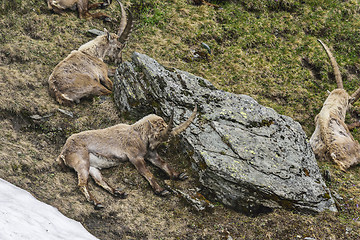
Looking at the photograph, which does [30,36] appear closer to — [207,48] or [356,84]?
[207,48]

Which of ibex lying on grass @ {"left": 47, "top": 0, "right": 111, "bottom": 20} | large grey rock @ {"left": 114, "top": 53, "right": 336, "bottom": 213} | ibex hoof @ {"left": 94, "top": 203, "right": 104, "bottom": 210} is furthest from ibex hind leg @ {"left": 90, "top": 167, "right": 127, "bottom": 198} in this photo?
ibex lying on grass @ {"left": 47, "top": 0, "right": 111, "bottom": 20}

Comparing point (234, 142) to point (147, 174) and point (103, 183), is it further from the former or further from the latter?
point (103, 183)

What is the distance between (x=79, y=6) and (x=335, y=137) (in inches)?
441

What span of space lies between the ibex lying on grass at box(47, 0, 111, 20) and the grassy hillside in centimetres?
34

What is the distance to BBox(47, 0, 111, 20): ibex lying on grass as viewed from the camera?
13.7m

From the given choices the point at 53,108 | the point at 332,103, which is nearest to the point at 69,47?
the point at 53,108

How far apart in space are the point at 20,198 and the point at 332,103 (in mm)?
11053

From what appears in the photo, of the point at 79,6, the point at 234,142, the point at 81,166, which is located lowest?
the point at 81,166

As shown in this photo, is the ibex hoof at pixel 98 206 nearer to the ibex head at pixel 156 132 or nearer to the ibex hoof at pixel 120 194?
the ibex hoof at pixel 120 194

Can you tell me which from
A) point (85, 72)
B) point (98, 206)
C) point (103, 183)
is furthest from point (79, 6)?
point (98, 206)

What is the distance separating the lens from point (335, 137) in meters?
11.0

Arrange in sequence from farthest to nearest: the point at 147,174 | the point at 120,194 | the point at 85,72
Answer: the point at 85,72 → the point at 147,174 → the point at 120,194

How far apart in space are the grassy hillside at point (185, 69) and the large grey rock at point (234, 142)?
0.37m

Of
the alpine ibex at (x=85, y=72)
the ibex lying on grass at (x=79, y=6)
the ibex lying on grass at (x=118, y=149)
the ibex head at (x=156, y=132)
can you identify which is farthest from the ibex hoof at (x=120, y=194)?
the ibex lying on grass at (x=79, y=6)
